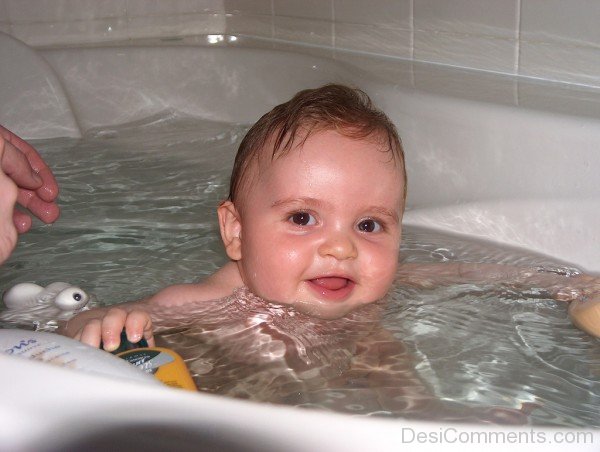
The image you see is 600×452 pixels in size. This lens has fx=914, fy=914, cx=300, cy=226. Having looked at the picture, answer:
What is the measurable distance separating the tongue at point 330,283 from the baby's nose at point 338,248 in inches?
1.6

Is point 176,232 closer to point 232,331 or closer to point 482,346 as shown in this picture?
point 232,331

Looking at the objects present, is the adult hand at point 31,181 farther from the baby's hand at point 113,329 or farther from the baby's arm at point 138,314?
the baby's hand at point 113,329

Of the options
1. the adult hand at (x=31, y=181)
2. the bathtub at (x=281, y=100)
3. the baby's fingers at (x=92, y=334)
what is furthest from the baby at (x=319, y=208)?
the bathtub at (x=281, y=100)

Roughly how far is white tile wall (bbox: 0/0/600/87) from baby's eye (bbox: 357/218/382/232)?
2.42ft

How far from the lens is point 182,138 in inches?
88.4

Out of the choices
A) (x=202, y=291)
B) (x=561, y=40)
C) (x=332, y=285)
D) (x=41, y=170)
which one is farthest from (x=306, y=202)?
(x=561, y=40)

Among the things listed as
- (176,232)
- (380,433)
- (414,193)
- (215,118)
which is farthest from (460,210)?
(380,433)

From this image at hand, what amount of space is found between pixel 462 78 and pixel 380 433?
1.39 meters

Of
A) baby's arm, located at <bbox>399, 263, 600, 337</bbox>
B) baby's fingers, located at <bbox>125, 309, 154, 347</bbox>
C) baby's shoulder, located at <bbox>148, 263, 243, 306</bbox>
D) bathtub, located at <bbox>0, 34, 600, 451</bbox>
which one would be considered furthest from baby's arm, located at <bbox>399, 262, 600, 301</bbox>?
baby's fingers, located at <bbox>125, 309, 154, 347</bbox>

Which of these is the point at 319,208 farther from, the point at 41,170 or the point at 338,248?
the point at 41,170

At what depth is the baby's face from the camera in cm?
119

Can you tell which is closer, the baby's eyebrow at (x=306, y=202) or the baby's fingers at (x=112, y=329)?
the baby's fingers at (x=112, y=329)

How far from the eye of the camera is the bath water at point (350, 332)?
41.0 inches

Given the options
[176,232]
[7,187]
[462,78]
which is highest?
[7,187]
